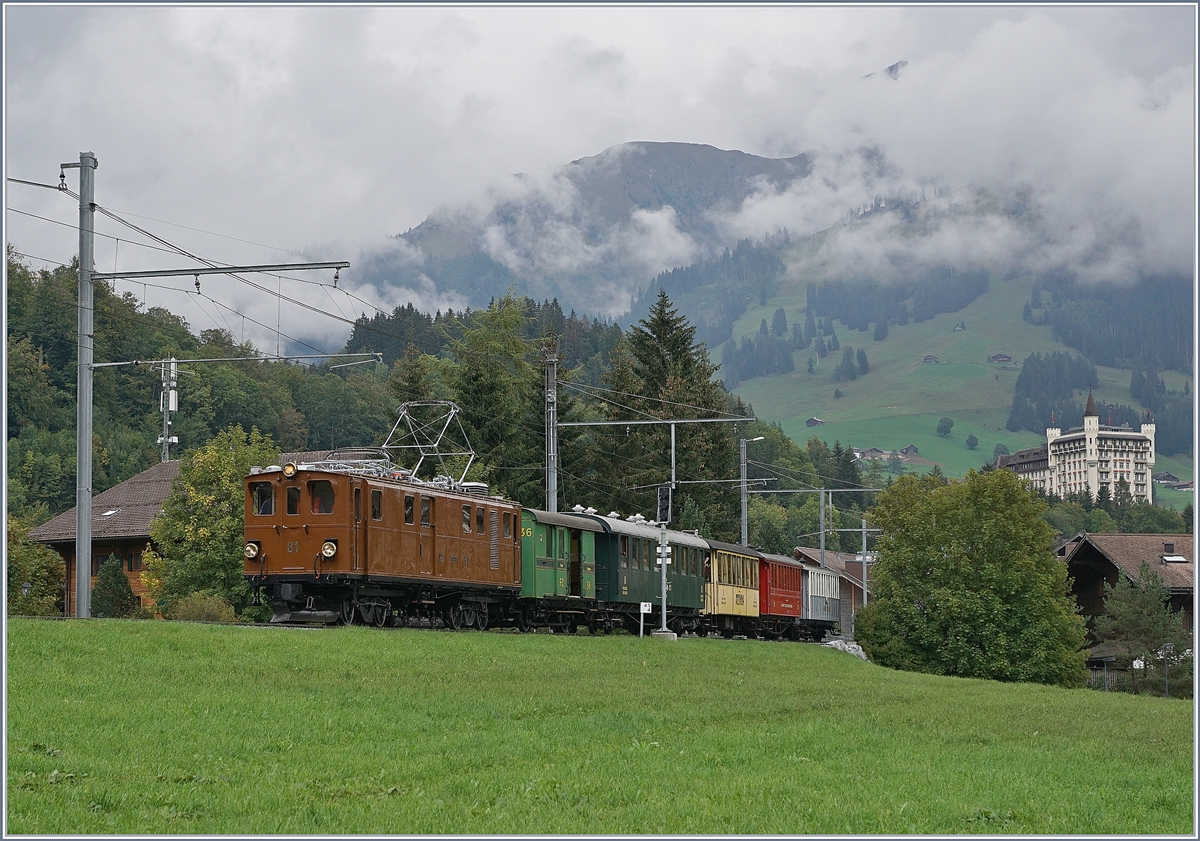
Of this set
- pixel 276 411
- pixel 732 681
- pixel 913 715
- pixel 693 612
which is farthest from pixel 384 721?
pixel 276 411

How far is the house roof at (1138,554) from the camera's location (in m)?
71.9

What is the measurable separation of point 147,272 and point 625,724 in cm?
1544

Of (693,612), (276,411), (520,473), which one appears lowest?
(693,612)

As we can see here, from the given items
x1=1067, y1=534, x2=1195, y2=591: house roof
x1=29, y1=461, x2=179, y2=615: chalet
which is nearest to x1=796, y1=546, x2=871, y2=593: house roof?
x1=1067, y1=534, x2=1195, y2=591: house roof

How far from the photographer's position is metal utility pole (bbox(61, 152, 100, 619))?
2352 centimetres

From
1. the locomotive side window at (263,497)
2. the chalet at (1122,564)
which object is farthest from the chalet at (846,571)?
the locomotive side window at (263,497)

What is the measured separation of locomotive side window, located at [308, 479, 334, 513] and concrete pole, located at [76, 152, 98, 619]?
480 centimetres

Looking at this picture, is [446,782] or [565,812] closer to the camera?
[565,812]

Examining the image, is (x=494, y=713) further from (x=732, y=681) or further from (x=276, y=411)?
(x=276, y=411)

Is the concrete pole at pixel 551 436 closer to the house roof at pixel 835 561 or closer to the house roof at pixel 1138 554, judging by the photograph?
the house roof at pixel 1138 554

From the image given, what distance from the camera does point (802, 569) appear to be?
6172cm

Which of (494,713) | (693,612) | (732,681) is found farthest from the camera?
(693,612)

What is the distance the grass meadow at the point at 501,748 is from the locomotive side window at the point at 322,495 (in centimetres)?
391

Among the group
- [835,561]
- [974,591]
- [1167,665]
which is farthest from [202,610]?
[835,561]
